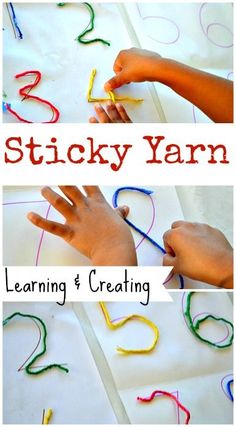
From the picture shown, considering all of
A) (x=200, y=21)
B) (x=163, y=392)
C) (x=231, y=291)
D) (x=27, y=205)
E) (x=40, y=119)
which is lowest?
(x=163, y=392)

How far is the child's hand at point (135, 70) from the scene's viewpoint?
2.78 ft

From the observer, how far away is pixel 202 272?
71 cm

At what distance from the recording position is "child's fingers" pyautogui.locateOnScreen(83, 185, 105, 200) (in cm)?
75

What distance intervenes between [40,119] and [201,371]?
42cm

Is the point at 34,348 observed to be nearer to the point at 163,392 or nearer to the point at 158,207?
the point at 163,392

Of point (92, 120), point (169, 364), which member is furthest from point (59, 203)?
point (169, 364)

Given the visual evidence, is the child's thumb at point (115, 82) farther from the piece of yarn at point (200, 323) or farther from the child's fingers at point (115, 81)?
the piece of yarn at point (200, 323)

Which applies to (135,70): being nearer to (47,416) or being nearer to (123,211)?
(123,211)

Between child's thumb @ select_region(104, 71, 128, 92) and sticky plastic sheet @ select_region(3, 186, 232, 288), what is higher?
child's thumb @ select_region(104, 71, 128, 92)

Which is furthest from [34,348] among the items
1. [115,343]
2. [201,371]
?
[201,371]

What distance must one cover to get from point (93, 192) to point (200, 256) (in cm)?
17

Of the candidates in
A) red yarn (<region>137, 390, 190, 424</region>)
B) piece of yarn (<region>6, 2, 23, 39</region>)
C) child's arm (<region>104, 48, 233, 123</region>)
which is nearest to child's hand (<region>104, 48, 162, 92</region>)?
child's arm (<region>104, 48, 233, 123</region>)

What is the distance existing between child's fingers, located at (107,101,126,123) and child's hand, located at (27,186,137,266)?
141 mm

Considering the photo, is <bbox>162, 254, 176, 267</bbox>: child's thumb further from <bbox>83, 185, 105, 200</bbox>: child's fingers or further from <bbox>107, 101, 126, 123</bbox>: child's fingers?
<bbox>107, 101, 126, 123</bbox>: child's fingers
